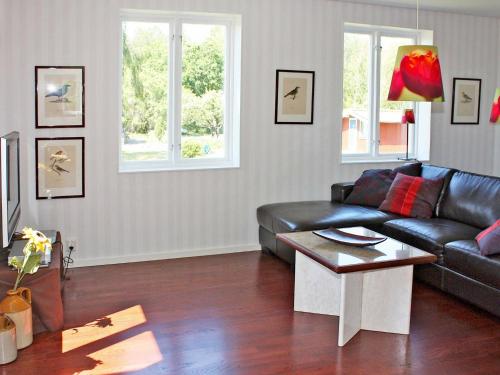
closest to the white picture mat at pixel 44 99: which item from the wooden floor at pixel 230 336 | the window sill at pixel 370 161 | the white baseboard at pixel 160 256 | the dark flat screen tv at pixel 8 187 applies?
the dark flat screen tv at pixel 8 187

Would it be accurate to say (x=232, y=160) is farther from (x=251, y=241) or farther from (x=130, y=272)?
(x=130, y=272)

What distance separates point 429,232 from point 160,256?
7.86 ft

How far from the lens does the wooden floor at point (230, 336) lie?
3174 mm

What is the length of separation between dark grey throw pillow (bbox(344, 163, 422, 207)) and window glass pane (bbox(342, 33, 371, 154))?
0.70m

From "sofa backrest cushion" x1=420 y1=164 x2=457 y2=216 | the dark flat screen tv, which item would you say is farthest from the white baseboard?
"sofa backrest cushion" x1=420 y1=164 x2=457 y2=216

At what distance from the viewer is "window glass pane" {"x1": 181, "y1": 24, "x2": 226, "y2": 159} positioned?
17.8 feet

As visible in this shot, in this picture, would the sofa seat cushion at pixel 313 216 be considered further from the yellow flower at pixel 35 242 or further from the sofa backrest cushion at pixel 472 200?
Answer: the yellow flower at pixel 35 242

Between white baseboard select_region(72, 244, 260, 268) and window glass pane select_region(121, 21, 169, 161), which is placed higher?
window glass pane select_region(121, 21, 169, 161)

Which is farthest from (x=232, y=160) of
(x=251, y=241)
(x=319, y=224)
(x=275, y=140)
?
(x=319, y=224)

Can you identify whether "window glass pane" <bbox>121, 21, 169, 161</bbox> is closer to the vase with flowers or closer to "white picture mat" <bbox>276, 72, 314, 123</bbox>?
"white picture mat" <bbox>276, 72, 314, 123</bbox>

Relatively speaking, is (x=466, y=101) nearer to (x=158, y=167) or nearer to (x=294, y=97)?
(x=294, y=97)

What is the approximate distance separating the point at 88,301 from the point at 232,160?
2.10m

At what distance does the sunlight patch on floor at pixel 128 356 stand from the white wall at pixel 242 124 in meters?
1.77

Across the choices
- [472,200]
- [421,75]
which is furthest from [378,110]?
[421,75]
